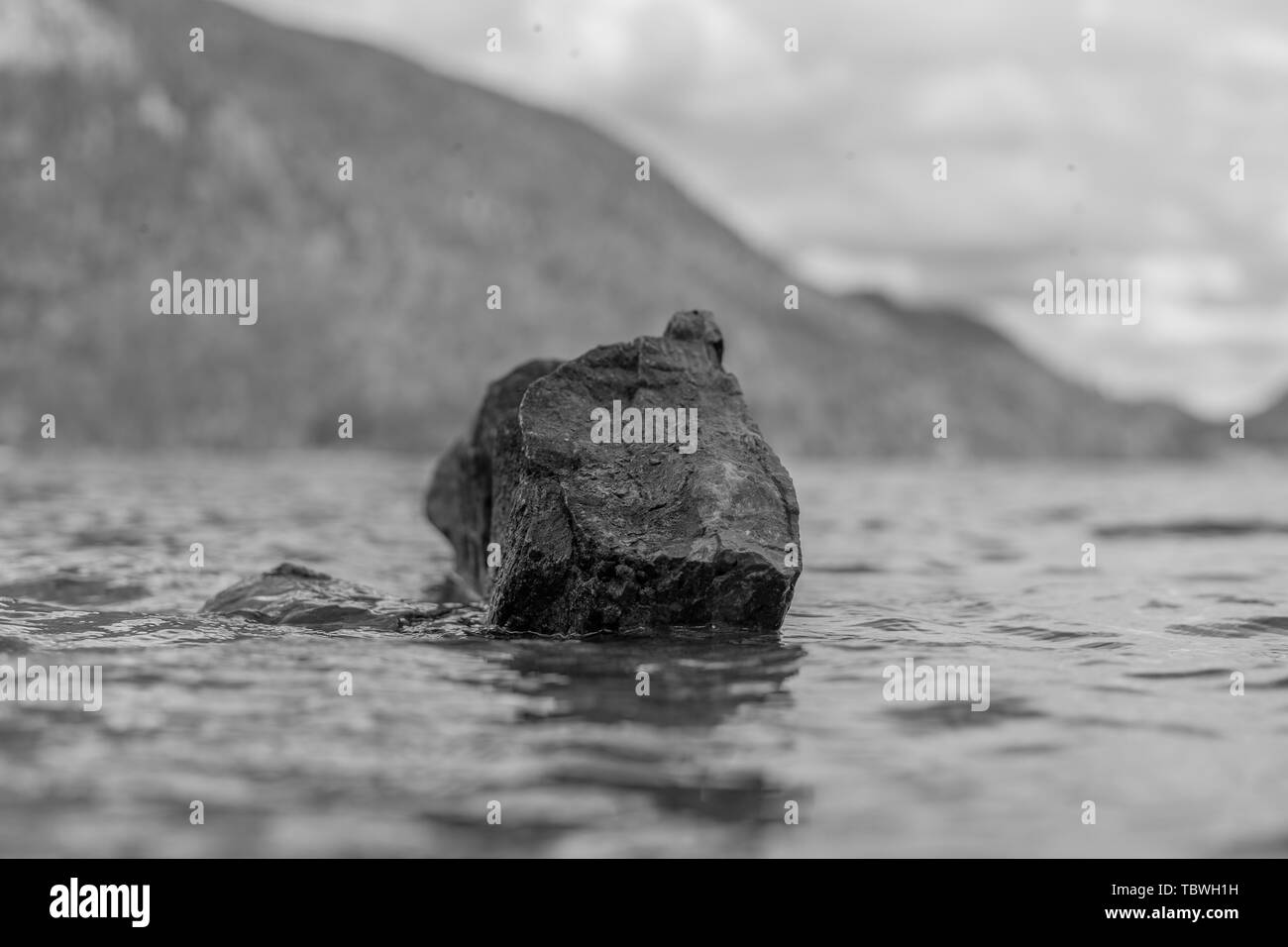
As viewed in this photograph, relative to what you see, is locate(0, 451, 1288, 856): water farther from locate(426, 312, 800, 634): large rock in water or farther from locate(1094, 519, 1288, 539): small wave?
locate(1094, 519, 1288, 539): small wave

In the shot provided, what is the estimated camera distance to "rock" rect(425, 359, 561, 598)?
14344 mm

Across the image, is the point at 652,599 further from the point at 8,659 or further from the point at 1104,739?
the point at 8,659

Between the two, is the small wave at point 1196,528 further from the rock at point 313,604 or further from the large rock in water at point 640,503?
the rock at point 313,604

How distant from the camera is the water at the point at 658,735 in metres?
6.41

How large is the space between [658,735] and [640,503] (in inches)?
180

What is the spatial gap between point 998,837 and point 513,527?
7.33 metres

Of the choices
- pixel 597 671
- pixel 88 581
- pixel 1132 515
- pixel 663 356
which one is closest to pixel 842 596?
pixel 663 356

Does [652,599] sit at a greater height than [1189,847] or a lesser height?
greater

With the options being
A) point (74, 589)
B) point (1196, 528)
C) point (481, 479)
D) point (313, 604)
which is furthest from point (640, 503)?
point (1196, 528)

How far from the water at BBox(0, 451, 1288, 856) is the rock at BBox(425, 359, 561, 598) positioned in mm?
988

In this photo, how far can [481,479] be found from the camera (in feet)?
52.9

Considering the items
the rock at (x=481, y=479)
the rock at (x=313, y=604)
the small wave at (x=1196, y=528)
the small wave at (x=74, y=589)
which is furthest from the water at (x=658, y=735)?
the small wave at (x=1196, y=528)

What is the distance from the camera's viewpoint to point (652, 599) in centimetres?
1202

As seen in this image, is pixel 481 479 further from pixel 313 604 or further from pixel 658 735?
pixel 658 735
